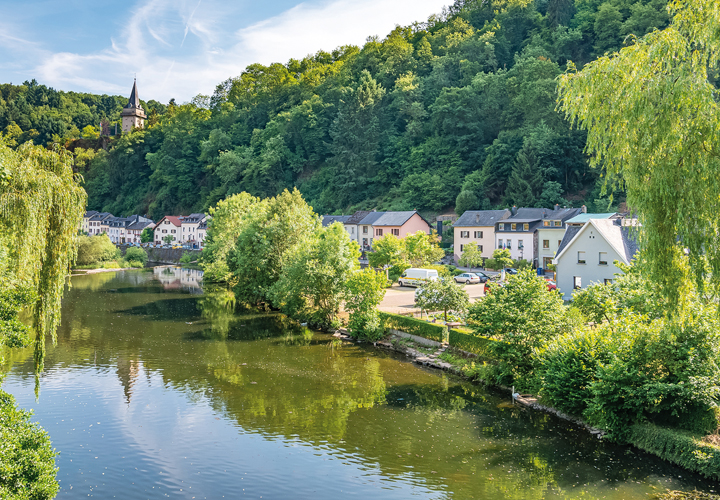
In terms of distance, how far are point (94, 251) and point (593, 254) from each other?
66.6 m

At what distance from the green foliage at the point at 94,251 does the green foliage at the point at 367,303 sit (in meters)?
55.1

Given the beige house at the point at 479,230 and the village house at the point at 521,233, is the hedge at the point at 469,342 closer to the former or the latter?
the village house at the point at 521,233

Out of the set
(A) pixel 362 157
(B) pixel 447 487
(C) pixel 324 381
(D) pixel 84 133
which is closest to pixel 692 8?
(B) pixel 447 487

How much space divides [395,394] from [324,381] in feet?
11.5

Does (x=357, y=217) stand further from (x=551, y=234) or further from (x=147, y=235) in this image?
(x=147, y=235)

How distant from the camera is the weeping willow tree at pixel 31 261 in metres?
9.38

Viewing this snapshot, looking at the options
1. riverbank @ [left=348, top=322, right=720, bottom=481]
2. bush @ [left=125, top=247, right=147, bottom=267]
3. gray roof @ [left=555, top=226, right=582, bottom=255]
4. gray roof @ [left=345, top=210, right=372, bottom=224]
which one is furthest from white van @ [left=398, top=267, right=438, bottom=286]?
bush @ [left=125, top=247, right=147, bottom=267]

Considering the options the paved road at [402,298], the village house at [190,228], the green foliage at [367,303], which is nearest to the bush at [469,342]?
the paved road at [402,298]

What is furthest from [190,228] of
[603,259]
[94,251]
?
[603,259]

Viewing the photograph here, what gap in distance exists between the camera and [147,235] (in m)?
109

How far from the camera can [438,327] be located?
88.3 feet

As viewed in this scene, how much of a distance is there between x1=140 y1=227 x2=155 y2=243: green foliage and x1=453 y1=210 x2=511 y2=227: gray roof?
7425cm

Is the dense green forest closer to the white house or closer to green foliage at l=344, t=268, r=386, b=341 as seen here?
the white house

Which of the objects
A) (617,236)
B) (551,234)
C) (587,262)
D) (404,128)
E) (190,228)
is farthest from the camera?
(190,228)
